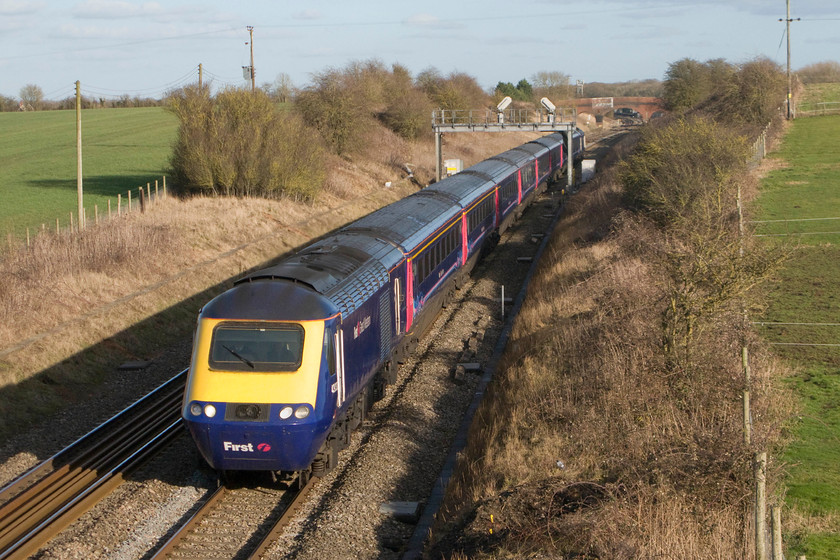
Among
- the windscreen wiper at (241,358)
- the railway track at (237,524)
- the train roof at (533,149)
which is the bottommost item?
the railway track at (237,524)

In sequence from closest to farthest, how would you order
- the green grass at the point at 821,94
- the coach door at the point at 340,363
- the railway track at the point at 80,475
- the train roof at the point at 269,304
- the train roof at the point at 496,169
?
1. the railway track at the point at 80,475
2. the train roof at the point at 269,304
3. the coach door at the point at 340,363
4. the train roof at the point at 496,169
5. the green grass at the point at 821,94

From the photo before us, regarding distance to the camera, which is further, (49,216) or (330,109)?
(330,109)

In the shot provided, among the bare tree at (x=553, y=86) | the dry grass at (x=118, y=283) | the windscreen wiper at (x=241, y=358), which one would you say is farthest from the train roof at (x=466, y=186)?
the bare tree at (x=553, y=86)

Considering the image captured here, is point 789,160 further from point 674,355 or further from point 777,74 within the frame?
point 674,355

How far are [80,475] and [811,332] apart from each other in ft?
43.7

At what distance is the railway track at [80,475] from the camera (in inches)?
382

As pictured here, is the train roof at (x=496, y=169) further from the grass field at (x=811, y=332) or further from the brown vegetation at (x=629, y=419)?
the brown vegetation at (x=629, y=419)

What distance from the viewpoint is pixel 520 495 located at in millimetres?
8898

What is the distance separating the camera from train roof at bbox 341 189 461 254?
15578 millimetres

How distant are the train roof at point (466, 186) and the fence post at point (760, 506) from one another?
14124 mm

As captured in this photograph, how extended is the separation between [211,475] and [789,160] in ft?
114

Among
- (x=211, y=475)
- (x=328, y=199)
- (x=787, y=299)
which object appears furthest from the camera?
(x=328, y=199)

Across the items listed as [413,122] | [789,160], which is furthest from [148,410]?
[413,122]

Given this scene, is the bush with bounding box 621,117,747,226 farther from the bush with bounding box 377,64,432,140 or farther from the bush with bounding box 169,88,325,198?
the bush with bounding box 377,64,432,140
